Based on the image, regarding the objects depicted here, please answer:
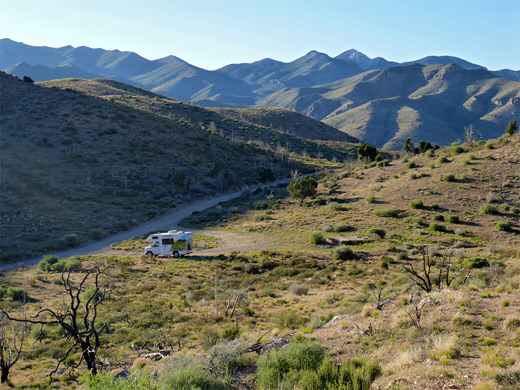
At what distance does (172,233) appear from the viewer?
111 feet

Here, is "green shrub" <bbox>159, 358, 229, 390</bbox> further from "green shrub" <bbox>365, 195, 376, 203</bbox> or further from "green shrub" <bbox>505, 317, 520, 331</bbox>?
"green shrub" <bbox>365, 195, 376, 203</bbox>

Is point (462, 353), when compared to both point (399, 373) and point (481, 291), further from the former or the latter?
point (481, 291)

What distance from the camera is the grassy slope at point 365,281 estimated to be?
342 inches

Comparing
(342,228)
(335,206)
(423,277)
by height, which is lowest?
(342,228)

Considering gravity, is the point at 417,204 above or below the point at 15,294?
above

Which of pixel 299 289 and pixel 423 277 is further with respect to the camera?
pixel 299 289

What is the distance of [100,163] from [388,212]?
49199 mm

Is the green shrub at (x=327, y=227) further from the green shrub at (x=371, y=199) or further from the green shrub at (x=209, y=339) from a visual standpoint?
the green shrub at (x=209, y=339)

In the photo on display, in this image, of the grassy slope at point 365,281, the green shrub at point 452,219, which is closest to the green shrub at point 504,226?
the grassy slope at point 365,281

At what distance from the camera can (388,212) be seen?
36.7 meters

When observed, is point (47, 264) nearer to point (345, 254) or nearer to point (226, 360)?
point (345, 254)

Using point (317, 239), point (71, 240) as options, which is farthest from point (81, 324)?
point (71, 240)

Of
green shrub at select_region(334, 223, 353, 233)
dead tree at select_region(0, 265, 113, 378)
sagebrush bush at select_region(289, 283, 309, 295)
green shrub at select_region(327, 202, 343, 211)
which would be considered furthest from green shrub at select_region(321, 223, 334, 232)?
dead tree at select_region(0, 265, 113, 378)

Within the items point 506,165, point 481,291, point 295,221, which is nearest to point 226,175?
point 295,221
